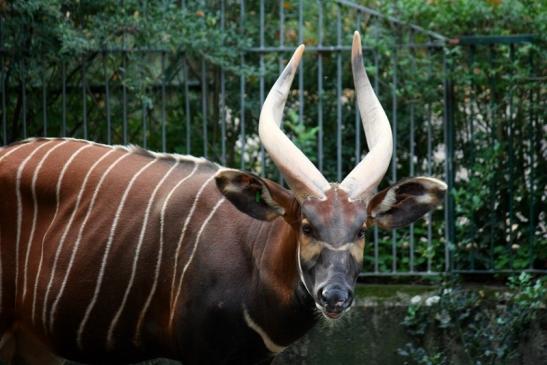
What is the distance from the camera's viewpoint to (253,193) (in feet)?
19.5

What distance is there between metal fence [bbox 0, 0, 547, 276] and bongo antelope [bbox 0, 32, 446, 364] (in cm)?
177

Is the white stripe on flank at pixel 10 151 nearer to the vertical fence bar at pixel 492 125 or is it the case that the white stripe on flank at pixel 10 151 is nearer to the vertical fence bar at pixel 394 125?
the vertical fence bar at pixel 394 125

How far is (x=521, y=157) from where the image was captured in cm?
843

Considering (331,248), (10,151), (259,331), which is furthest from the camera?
(10,151)

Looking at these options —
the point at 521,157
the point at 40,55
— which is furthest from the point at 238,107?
the point at 521,157

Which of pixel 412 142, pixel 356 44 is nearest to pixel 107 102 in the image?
pixel 412 142

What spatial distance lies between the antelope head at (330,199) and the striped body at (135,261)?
0.22 meters

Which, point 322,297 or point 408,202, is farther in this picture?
point 408,202

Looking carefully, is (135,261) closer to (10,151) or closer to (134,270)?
(134,270)

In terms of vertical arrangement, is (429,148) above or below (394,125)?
below

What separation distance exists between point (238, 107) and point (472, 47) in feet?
Answer: 5.42

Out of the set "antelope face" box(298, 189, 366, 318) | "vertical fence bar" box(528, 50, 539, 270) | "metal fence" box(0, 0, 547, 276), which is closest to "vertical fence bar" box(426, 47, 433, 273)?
"metal fence" box(0, 0, 547, 276)

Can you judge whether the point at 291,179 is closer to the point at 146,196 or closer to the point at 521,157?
the point at 146,196

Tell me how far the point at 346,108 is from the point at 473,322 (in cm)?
173
